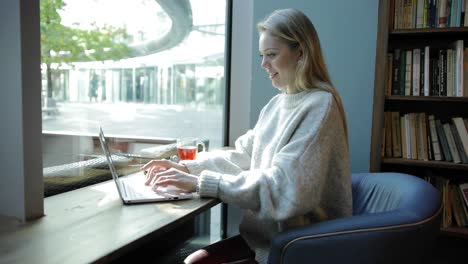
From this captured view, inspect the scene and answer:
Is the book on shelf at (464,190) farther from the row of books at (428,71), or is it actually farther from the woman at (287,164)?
the woman at (287,164)

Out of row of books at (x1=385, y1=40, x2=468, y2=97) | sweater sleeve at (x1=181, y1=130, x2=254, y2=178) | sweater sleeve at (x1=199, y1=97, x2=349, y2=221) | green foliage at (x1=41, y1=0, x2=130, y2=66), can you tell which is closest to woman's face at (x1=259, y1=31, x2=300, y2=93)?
sweater sleeve at (x1=199, y1=97, x2=349, y2=221)

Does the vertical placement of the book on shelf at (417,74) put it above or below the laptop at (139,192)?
above

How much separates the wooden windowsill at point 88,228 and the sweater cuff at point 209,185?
0.09 ft

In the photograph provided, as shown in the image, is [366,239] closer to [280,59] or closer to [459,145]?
[280,59]

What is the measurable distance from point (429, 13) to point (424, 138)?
685 mm

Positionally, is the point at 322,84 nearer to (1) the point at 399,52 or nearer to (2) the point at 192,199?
(2) the point at 192,199

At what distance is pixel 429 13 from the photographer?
2.10 meters

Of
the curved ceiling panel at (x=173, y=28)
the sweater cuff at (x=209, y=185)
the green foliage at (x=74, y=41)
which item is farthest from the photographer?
the curved ceiling panel at (x=173, y=28)

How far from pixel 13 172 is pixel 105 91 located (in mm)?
782

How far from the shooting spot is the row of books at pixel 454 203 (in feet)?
7.07

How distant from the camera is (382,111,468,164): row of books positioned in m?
2.12

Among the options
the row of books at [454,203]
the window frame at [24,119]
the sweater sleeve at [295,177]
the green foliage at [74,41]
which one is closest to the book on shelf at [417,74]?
the row of books at [454,203]

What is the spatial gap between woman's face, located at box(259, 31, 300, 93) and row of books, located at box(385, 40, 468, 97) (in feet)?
3.06

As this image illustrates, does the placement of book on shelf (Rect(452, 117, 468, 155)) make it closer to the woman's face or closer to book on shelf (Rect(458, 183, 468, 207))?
book on shelf (Rect(458, 183, 468, 207))
